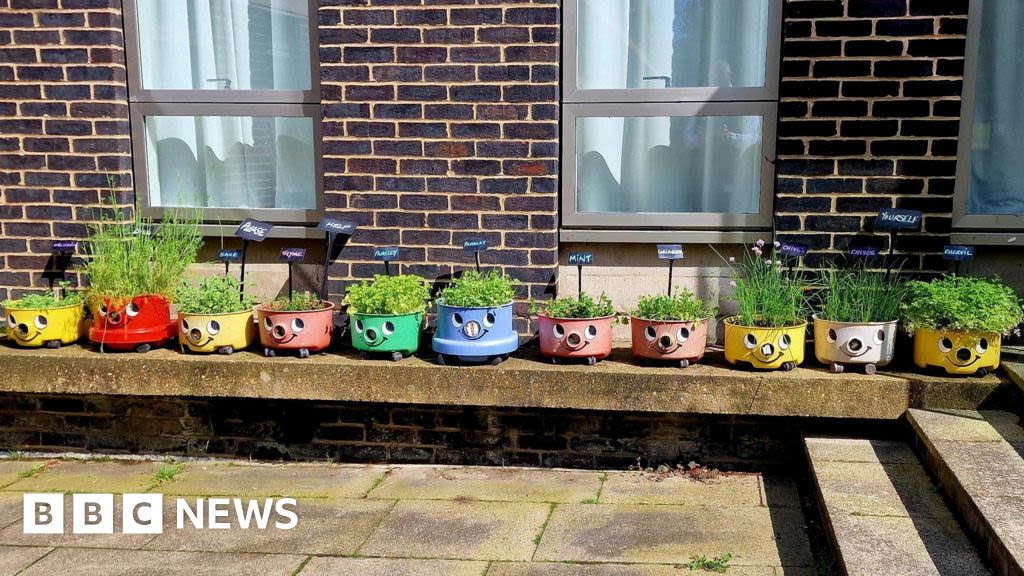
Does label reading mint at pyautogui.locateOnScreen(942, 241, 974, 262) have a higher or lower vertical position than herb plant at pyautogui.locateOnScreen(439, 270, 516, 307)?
higher

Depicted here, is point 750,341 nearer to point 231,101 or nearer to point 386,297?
point 386,297

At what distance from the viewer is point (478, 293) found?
14.8 ft

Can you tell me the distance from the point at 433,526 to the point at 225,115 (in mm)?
2690

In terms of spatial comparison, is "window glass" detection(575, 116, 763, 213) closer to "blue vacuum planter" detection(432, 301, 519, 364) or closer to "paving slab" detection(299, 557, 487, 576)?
"blue vacuum planter" detection(432, 301, 519, 364)

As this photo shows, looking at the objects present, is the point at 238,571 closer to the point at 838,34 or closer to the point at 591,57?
the point at 591,57

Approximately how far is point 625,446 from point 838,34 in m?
2.25

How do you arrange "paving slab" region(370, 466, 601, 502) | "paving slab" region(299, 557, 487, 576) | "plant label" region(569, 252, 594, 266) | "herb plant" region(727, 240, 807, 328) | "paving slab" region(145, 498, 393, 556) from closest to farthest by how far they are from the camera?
"paving slab" region(299, 557, 487, 576)
"paving slab" region(145, 498, 393, 556)
"paving slab" region(370, 466, 601, 502)
"herb plant" region(727, 240, 807, 328)
"plant label" region(569, 252, 594, 266)

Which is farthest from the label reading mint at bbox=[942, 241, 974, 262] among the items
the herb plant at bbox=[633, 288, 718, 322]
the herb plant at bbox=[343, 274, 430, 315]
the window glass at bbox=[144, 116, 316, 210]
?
the window glass at bbox=[144, 116, 316, 210]

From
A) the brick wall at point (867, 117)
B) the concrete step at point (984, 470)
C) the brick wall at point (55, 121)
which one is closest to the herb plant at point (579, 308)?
the brick wall at point (867, 117)

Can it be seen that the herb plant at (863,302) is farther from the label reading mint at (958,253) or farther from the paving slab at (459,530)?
the paving slab at (459,530)

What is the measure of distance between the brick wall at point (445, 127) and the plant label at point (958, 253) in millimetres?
1904

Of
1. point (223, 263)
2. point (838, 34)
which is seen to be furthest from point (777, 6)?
point (223, 263)

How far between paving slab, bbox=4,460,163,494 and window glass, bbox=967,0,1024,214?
4395 millimetres

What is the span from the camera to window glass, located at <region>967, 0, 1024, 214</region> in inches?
186
